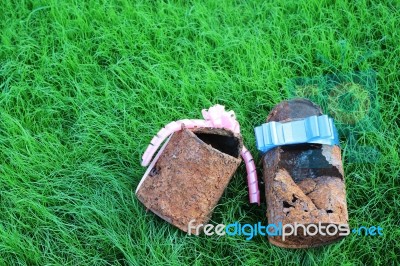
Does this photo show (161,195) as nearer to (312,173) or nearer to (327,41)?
(312,173)

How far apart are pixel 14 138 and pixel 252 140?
1.16 meters

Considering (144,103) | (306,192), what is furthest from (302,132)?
(144,103)

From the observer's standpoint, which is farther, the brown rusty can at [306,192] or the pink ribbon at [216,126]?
the pink ribbon at [216,126]

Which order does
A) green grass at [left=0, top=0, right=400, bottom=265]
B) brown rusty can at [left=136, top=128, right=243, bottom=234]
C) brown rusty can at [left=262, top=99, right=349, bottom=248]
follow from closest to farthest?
1. brown rusty can at [left=262, top=99, right=349, bottom=248]
2. brown rusty can at [left=136, top=128, right=243, bottom=234]
3. green grass at [left=0, top=0, right=400, bottom=265]

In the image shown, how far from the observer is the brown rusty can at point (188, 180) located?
2168mm

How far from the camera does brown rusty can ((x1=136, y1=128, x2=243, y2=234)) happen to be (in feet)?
7.11

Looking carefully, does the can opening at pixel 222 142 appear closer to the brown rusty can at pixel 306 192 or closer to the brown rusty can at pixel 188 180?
the brown rusty can at pixel 188 180

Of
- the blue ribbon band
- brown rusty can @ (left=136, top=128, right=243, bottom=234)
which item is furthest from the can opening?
the blue ribbon band

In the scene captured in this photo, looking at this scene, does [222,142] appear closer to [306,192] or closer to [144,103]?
[306,192]

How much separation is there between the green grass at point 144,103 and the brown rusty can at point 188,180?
14cm

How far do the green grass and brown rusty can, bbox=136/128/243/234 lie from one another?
0.14m

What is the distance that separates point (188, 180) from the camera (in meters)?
2.18

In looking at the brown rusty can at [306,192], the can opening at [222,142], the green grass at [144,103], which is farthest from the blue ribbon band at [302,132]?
the green grass at [144,103]

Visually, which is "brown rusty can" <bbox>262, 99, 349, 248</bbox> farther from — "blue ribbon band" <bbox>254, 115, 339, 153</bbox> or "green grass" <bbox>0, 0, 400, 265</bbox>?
"green grass" <bbox>0, 0, 400, 265</bbox>
